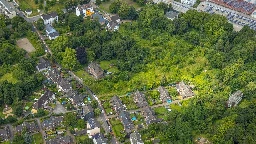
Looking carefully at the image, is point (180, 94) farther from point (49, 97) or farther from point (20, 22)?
point (20, 22)

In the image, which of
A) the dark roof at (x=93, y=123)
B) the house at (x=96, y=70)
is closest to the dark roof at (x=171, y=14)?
the house at (x=96, y=70)

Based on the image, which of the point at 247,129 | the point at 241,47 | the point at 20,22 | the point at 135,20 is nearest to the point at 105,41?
the point at 135,20

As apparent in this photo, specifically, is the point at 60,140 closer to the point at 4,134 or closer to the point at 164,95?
the point at 4,134

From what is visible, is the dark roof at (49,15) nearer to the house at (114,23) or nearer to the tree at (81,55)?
the house at (114,23)

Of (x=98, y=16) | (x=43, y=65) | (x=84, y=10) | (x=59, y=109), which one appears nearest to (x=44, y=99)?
(x=59, y=109)

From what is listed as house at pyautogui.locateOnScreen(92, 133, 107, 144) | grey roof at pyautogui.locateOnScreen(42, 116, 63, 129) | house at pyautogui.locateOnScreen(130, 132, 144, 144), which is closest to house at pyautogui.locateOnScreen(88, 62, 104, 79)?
grey roof at pyautogui.locateOnScreen(42, 116, 63, 129)

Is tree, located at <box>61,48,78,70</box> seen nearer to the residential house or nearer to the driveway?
the residential house
